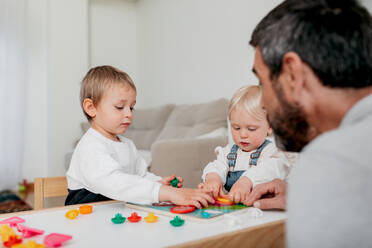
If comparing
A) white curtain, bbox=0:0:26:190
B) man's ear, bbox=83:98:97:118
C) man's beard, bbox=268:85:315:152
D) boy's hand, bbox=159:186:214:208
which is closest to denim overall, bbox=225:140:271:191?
boy's hand, bbox=159:186:214:208

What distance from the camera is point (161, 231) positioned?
0.69 metres

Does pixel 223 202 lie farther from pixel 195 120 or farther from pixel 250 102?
pixel 195 120

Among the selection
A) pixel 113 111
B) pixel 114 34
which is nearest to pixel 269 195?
pixel 113 111

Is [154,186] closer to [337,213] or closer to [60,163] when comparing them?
[337,213]

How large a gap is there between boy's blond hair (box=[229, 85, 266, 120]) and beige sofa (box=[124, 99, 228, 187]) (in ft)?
3.44

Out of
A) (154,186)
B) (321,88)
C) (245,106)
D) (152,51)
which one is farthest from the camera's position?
(152,51)

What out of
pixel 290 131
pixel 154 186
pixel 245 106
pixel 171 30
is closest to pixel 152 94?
pixel 171 30

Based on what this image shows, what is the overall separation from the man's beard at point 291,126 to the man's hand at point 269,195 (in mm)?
277

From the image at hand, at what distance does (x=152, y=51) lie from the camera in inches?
183

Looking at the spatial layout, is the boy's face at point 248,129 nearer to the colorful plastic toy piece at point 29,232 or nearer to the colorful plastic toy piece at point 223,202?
the colorful plastic toy piece at point 223,202

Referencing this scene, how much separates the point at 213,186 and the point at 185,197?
0.23 meters

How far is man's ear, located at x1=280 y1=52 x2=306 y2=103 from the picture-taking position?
0.52 meters

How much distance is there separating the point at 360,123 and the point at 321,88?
0.32 feet

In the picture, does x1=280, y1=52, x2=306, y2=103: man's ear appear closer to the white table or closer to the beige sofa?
the white table
